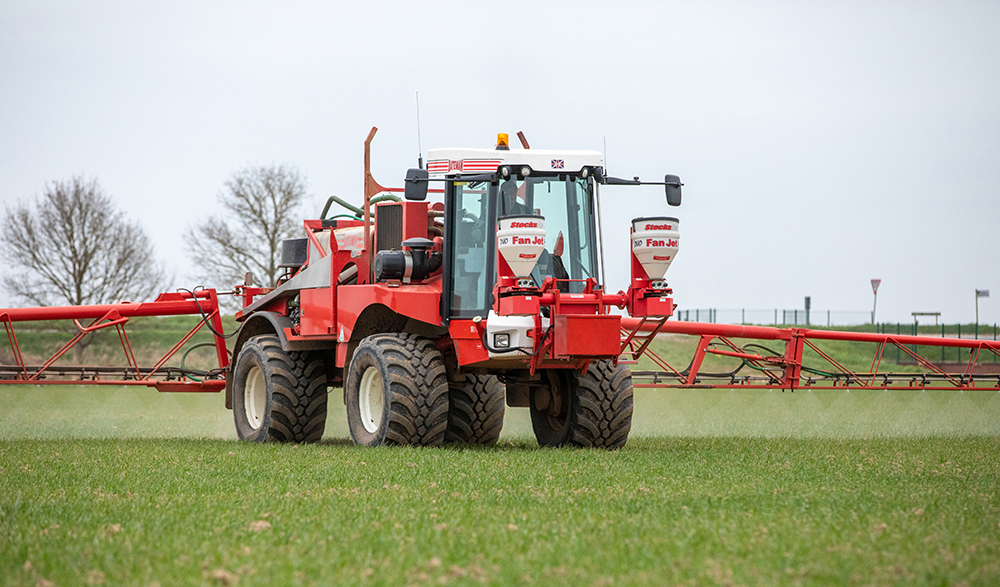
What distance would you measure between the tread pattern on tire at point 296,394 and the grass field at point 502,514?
0.89 m

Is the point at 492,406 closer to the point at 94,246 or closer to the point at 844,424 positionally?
the point at 844,424

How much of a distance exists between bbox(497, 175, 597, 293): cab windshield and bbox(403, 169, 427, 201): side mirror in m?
0.85

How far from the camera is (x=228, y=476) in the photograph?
8602mm

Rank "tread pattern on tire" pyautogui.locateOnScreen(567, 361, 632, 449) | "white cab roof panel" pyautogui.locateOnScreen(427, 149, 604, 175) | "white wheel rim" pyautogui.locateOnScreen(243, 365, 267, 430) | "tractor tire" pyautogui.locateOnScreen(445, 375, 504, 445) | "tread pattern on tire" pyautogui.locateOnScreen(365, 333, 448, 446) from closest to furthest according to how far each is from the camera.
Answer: "tread pattern on tire" pyautogui.locateOnScreen(365, 333, 448, 446) → "white cab roof panel" pyautogui.locateOnScreen(427, 149, 604, 175) → "tread pattern on tire" pyautogui.locateOnScreen(567, 361, 632, 449) → "tractor tire" pyautogui.locateOnScreen(445, 375, 504, 445) → "white wheel rim" pyautogui.locateOnScreen(243, 365, 267, 430)

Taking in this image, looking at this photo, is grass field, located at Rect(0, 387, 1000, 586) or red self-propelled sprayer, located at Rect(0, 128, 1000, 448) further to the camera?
red self-propelled sprayer, located at Rect(0, 128, 1000, 448)

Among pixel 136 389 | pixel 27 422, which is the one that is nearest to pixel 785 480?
pixel 27 422

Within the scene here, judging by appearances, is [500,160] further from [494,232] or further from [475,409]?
[475,409]

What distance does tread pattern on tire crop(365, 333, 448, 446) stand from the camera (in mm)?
10375

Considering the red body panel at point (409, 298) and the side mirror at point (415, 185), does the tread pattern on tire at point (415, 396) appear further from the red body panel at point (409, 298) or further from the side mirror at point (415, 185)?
the side mirror at point (415, 185)

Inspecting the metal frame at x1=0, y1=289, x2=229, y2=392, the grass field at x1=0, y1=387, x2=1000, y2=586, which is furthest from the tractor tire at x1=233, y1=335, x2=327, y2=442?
the metal frame at x1=0, y1=289, x2=229, y2=392

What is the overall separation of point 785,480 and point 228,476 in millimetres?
4217

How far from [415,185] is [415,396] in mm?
1957

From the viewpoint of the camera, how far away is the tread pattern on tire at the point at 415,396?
10.4m

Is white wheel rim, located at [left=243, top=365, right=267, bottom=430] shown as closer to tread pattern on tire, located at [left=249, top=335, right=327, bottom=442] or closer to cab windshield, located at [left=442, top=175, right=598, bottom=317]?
tread pattern on tire, located at [left=249, top=335, right=327, bottom=442]
